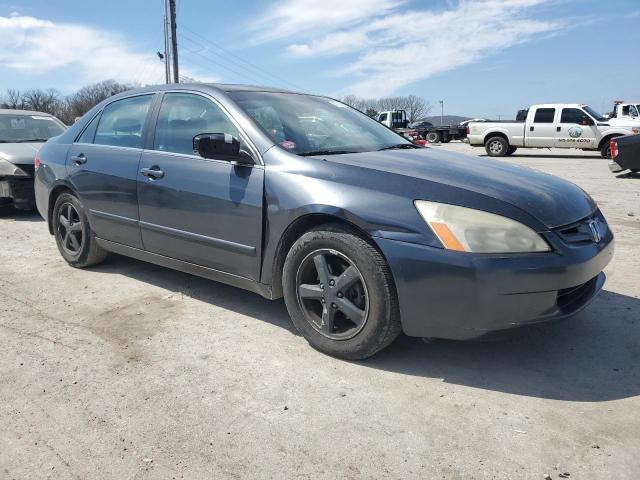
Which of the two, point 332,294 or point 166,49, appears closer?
point 332,294

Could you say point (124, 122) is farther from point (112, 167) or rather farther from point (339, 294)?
point (339, 294)

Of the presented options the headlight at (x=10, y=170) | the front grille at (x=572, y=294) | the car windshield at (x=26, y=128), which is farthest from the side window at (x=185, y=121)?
the car windshield at (x=26, y=128)

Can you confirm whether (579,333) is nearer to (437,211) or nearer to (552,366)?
(552,366)

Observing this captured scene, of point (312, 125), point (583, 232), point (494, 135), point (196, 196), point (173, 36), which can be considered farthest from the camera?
point (173, 36)

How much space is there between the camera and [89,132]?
4.71m

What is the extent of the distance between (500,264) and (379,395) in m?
0.87

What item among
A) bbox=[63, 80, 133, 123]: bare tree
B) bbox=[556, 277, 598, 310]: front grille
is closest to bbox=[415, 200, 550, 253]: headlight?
bbox=[556, 277, 598, 310]: front grille

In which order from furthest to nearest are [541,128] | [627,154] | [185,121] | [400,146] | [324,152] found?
[541,128] < [627,154] < [400,146] < [185,121] < [324,152]

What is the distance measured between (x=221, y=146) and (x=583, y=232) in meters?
2.11

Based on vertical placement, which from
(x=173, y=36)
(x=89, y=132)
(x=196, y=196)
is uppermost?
(x=173, y=36)

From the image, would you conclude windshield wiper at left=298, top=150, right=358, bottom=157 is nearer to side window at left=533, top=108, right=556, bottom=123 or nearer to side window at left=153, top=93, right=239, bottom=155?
side window at left=153, top=93, right=239, bottom=155

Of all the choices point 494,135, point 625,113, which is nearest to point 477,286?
point 494,135

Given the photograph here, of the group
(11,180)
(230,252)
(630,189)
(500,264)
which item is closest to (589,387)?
(500,264)

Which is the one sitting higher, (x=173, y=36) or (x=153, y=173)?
(x=173, y=36)
